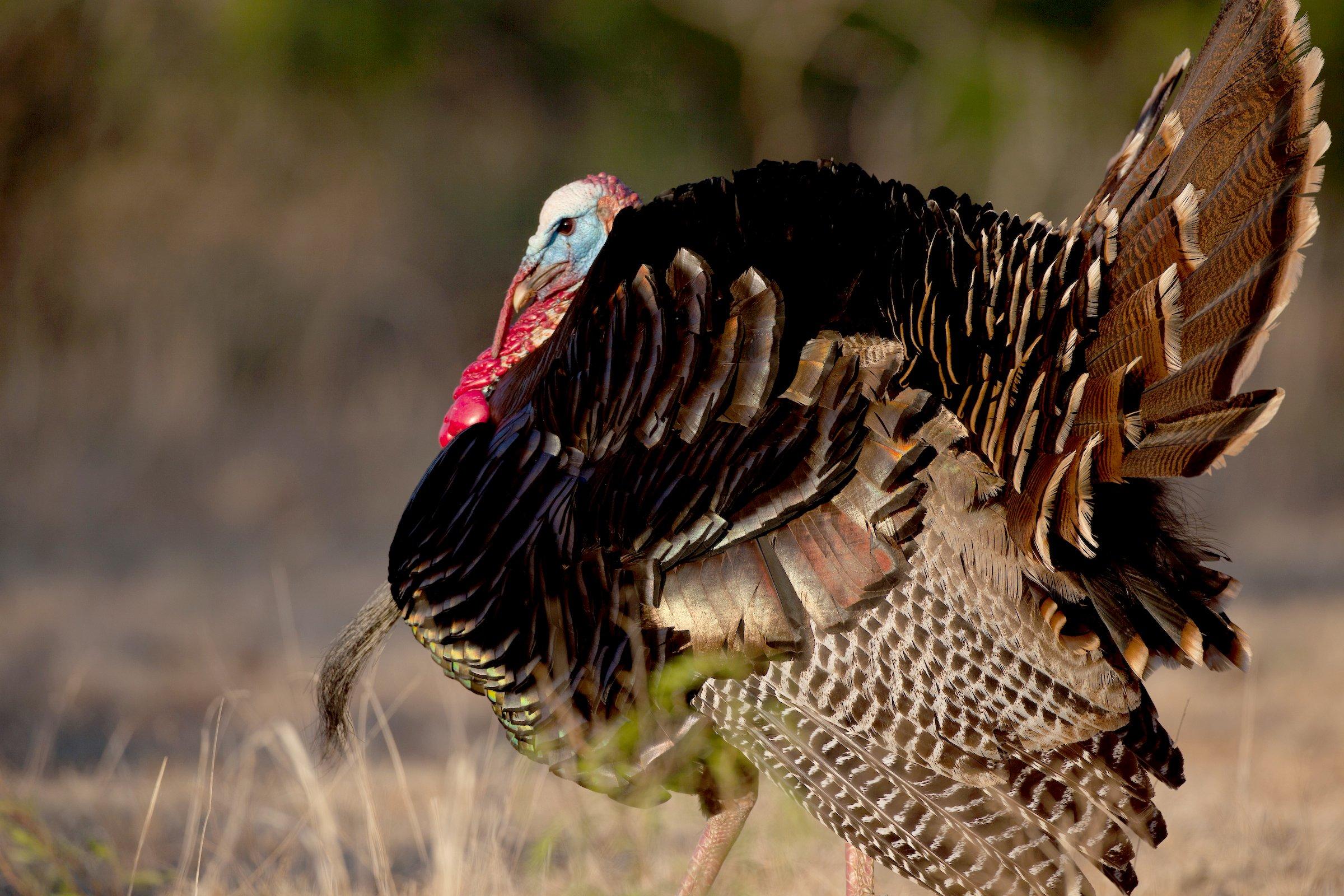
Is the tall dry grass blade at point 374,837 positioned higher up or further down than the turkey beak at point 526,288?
further down

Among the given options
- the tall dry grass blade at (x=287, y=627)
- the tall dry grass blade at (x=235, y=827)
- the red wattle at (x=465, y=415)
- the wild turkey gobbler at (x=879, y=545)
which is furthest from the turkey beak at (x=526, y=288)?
the tall dry grass blade at (x=287, y=627)

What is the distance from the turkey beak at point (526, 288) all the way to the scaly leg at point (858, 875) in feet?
4.45

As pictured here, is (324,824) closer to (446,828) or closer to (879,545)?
(446,828)

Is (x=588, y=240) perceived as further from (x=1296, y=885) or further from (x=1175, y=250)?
(x=1296, y=885)

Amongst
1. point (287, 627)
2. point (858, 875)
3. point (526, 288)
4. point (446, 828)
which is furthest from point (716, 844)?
point (287, 627)

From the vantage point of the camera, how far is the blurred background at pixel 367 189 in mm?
9500

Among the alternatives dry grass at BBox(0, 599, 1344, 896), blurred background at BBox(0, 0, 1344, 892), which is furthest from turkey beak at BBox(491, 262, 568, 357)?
blurred background at BBox(0, 0, 1344, 892)

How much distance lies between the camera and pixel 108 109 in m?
10.2

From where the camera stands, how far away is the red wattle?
8.96 feet

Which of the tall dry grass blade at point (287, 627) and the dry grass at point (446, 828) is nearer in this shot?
the dry grass at point (446, 828)

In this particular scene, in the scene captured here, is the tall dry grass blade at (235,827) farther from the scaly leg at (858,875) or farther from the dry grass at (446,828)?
the scaly leg at (858,875)

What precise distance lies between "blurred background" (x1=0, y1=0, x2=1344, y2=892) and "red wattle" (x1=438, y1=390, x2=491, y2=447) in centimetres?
559

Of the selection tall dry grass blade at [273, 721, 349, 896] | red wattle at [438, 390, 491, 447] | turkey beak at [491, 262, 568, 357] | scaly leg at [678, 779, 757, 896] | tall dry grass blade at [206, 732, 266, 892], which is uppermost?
turkey beak at [491, 262, 568, 357]

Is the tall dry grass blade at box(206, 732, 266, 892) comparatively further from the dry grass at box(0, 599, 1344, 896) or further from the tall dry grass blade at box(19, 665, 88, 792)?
the tall dry grass blade at box(19, 665, 88, 792)
